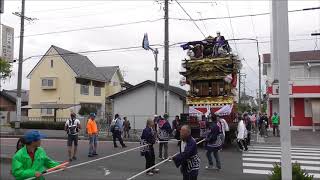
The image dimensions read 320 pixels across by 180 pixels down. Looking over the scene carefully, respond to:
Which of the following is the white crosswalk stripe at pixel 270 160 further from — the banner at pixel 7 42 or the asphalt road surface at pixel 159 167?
the banner at pixel 7 42

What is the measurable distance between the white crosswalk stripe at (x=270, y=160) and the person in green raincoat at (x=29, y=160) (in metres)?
9.55

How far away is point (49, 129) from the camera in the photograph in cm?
3934

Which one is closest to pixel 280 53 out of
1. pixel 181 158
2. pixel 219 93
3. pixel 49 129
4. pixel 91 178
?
pixel 181 158

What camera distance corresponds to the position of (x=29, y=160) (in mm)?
5758

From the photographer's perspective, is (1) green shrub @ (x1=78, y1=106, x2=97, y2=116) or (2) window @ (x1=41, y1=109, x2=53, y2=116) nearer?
(1) green shrub @ (x1=78, y1=106, x2=97, y2=116)

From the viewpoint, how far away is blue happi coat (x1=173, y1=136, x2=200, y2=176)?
8109 millimetres

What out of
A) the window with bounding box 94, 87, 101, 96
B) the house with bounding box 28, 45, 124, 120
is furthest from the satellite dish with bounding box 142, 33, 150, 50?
the window with bounding box 94, 87, 101, 96

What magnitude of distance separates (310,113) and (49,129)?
2294 cm

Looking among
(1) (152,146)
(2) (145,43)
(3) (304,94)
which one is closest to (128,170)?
(1) (152,146)

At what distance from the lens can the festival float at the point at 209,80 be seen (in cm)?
2067

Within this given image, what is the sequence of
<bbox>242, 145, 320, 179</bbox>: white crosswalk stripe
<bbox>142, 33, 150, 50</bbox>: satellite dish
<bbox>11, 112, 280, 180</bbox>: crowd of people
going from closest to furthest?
<bbox>11, 112, 280, 180</bbox>: crowd of people < <bbox>242, 145, 320, 179</bbox>: white crosswalk stripe < <bbox>142, 33, 150, 50</bbox>: satellite dish

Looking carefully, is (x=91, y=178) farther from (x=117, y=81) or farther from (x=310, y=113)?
(x=117, y=81)

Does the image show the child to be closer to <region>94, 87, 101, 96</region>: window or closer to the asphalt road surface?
the asphalt road surface

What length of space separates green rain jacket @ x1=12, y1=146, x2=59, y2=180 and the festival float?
14619 mm
